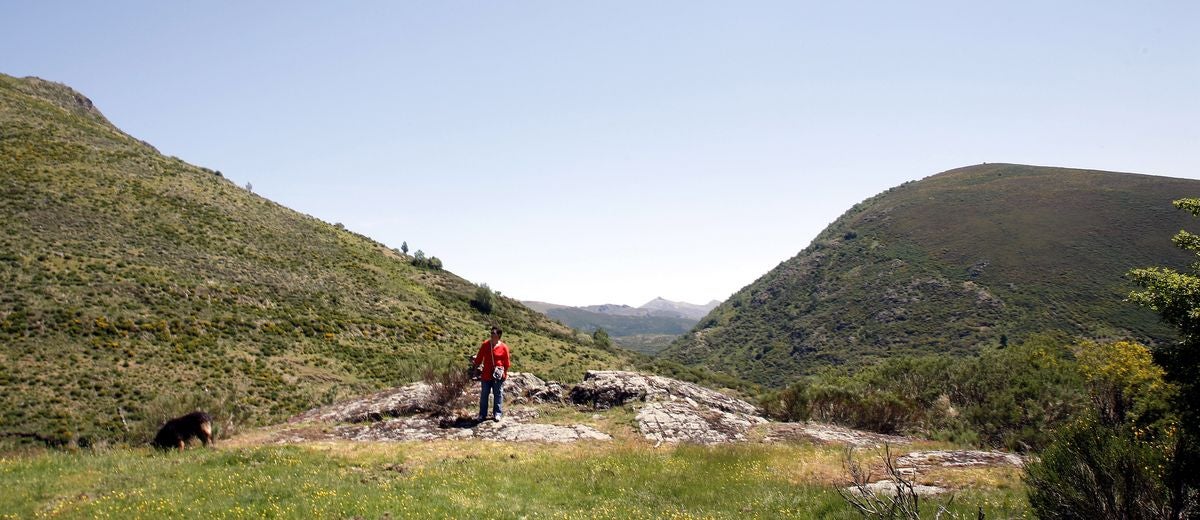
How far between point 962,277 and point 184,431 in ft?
326

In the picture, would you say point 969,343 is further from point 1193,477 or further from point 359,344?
point 1193,477

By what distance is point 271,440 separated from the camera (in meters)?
15.0

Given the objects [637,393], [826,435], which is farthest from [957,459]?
[637,393]

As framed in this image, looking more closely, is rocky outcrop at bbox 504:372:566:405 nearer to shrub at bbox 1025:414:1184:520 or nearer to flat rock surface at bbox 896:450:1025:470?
flat rock surface at bbox 896:450:1025:470

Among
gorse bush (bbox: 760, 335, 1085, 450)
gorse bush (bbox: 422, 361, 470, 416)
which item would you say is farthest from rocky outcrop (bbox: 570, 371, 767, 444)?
gorse bush (bbox: 422, 361, 470, 416)

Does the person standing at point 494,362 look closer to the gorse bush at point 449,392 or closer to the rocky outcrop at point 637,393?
the gorse bush at point 449,392

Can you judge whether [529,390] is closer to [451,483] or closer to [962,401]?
[451,483]

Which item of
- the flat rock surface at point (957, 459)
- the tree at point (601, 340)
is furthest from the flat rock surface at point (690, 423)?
the tree at point (601, 340)

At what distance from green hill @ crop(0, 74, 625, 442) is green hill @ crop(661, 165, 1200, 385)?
45833 mm

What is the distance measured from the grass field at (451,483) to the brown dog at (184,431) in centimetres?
62

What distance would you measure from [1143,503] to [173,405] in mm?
22064

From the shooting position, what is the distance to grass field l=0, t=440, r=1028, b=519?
8953mm

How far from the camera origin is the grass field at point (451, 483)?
8953mm

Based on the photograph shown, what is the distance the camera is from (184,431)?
1370 cm
